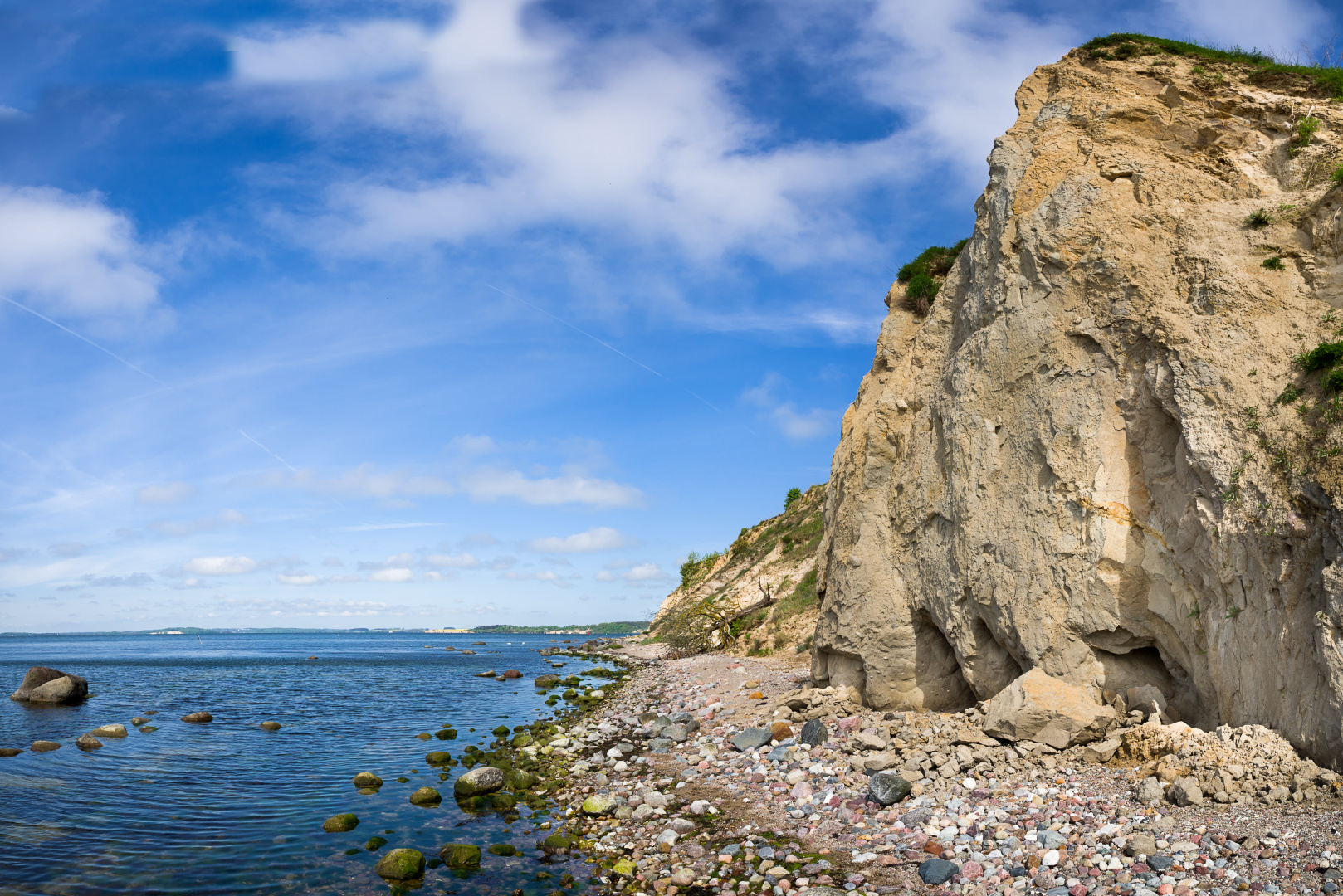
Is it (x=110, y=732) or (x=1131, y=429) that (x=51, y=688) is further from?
(x=1131, y=429)

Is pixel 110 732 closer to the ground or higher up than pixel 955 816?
closer to the ground

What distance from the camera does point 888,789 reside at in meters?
11.5

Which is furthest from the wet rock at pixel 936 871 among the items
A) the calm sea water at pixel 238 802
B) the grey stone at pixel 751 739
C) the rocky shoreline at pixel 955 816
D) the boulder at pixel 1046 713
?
the grey stone at pixel 751 739

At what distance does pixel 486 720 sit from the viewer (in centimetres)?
2588

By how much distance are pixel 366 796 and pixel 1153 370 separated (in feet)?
55.4

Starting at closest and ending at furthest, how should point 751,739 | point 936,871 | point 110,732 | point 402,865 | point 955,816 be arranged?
point 936,871 → point 955,816 → point 402,865 → point 751,739 → point 110,732

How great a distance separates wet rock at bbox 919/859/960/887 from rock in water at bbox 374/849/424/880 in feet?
23.2

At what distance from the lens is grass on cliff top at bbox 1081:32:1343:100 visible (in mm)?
13141

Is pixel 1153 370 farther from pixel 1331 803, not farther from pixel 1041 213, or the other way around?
pixel 1331 803

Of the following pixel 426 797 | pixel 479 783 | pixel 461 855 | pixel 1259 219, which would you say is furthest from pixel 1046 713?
pixel 426 797

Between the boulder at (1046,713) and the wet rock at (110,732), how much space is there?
83.0 ft

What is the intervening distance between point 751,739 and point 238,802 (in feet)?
35.5

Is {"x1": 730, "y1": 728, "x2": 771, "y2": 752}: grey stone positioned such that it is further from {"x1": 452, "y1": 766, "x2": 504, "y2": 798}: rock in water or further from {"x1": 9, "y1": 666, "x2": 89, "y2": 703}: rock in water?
{"x1": 9, "y1": 666, "x2": 89, "y2": 703}: rock in water

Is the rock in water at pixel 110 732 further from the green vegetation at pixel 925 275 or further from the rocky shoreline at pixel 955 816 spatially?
the green vegetation at pixel 925 275
